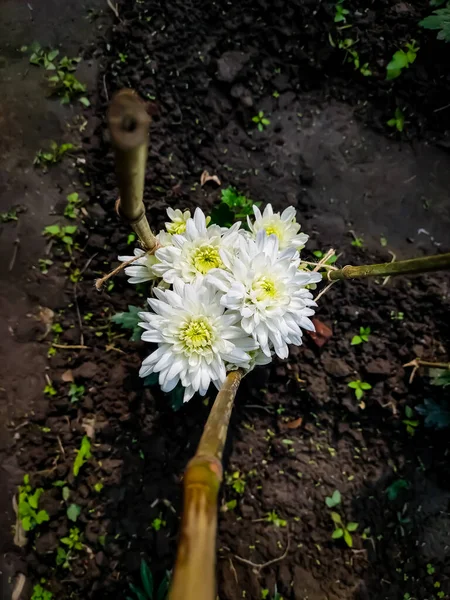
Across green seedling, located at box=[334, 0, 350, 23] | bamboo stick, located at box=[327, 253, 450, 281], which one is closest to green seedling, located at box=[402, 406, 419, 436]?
bamboo stick, located at box=[327, 253, 450, 281]

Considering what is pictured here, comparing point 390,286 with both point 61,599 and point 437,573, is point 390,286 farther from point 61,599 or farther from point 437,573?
point 61,599

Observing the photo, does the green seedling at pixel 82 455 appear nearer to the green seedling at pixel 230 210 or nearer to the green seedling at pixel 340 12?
the green seedling at pixel 230 210

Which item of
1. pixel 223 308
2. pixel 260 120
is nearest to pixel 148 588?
pixel 223 308

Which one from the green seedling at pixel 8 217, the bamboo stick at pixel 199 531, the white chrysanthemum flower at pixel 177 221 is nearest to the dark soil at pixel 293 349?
the green seedling at pixel 8 217

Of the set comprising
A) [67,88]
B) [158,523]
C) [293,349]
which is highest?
[67,88]

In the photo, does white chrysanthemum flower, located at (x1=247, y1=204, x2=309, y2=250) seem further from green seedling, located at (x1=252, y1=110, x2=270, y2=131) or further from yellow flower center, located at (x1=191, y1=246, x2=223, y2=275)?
green seedling, located at (x1=252, y1=110, x2=270, y2=131)

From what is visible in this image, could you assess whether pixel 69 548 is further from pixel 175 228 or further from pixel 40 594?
pixel 175 228

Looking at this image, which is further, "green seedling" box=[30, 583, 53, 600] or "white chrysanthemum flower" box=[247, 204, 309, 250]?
"green seedling" box=[30, 583, 53, 600]
